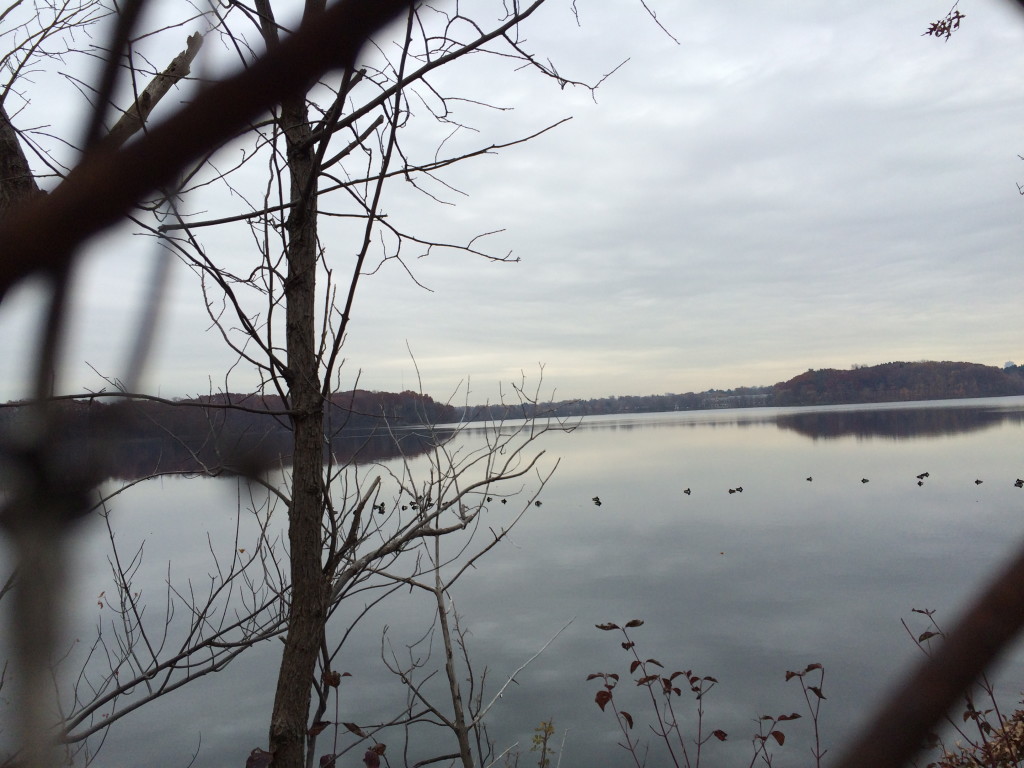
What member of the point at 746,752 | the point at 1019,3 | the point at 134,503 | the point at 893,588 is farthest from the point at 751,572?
the point at 134,503

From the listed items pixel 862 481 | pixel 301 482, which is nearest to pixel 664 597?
pixel 301 482

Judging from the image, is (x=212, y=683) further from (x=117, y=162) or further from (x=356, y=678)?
(x=117, y=162)

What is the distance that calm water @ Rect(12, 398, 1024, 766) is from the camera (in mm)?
12859

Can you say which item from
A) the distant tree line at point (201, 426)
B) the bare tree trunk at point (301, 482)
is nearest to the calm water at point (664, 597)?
the distant tree line at point (201, 426)

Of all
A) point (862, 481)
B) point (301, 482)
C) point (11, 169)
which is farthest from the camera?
point (862, 481)

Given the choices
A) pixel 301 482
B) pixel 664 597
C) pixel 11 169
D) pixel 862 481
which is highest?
pixel 11 169

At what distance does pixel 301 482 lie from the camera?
9.16 feet

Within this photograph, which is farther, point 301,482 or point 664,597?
point 664,597

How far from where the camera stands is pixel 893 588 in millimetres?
19141

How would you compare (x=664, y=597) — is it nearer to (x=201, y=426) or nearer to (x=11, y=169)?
(x=201, y=426)

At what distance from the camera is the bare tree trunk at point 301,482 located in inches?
106

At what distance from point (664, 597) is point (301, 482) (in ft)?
60.0

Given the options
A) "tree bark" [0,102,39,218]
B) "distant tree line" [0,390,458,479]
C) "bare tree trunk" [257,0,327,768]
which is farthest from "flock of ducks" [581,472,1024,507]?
"tree bark" [0,102,39,218]

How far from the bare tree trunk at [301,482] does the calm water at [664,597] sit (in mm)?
777
